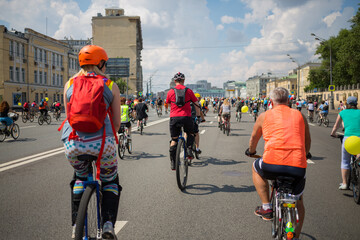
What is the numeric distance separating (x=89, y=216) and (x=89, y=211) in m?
0.04

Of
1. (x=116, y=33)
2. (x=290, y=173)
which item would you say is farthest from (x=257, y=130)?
(x=116, y=33)

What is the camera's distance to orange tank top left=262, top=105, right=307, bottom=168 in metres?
3.01

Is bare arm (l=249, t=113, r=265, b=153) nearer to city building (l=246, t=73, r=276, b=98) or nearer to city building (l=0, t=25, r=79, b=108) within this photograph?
city building (l=0, t=25, r=79, b=108)

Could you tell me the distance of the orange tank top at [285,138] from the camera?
3010 millimetres

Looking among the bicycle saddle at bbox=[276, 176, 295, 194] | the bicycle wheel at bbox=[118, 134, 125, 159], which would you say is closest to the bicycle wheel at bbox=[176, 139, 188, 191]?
the bicycle saddle at bbox=[276, 176, 295, 194]

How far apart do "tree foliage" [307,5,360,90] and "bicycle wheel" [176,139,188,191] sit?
3754 centimetres

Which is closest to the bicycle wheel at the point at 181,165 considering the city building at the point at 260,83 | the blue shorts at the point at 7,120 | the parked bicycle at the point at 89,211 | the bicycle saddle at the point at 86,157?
the parked bicycle at the point at 89,211

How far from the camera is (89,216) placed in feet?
8.70

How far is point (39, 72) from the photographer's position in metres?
51.6

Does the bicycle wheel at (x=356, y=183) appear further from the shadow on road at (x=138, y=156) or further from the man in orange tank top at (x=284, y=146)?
the shadow on road at (x=138, y=156)

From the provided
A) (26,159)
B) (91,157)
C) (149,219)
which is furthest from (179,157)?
(26,159)

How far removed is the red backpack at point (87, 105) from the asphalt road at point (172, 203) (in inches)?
63.7

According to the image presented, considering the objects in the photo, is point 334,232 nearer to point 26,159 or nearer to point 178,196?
point 178,196

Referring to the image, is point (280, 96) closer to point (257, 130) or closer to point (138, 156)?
point (257, 130)
